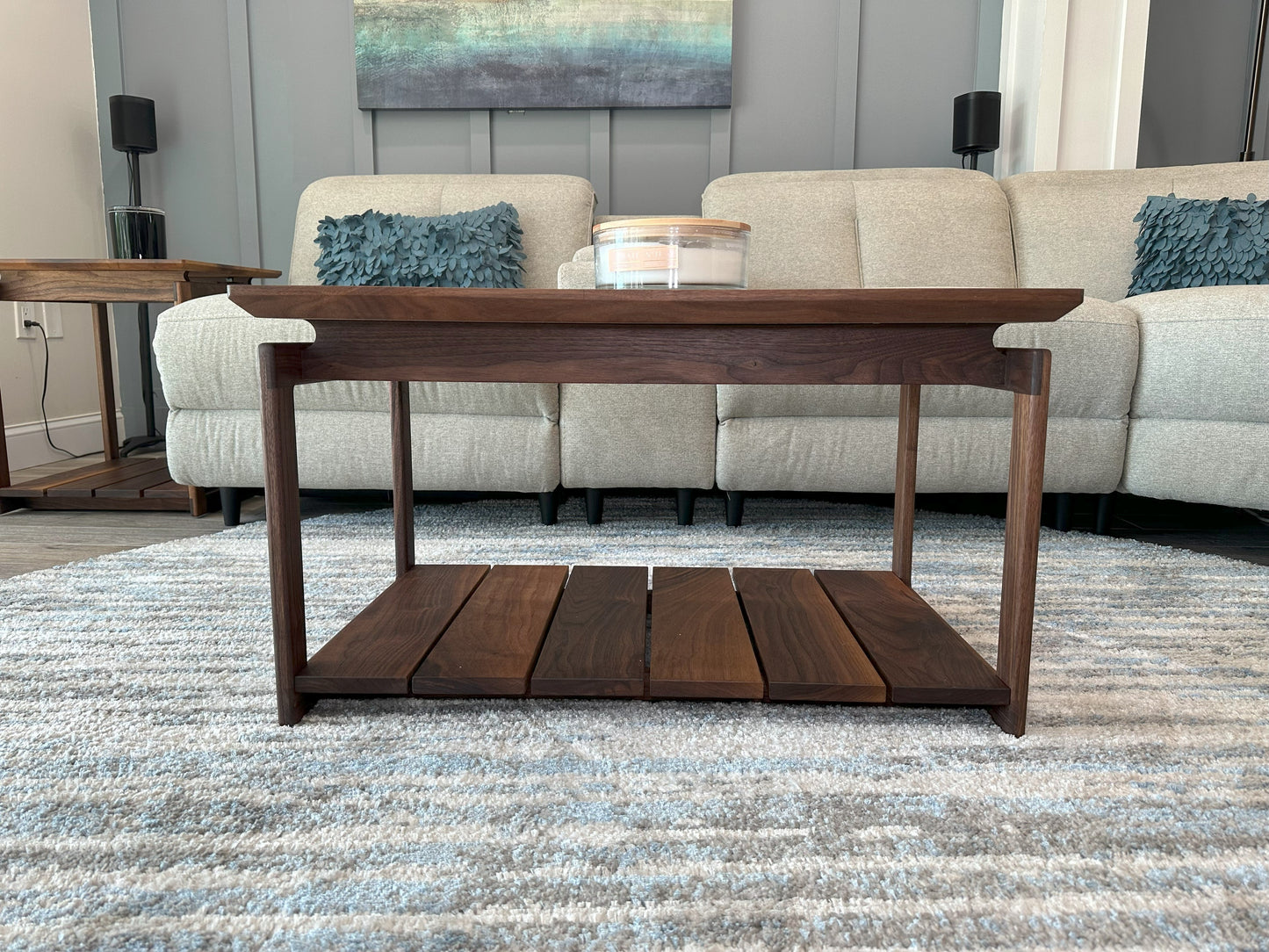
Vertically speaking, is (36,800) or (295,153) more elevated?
(295,153)

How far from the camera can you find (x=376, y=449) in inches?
74.2

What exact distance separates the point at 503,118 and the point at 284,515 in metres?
2.45

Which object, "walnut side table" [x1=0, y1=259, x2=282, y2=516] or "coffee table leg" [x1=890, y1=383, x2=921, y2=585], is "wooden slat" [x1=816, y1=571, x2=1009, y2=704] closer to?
"coffee table leg" [x1=890, y1=383, x2=921, y2=585]

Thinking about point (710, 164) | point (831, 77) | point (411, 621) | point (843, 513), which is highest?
point (831, 77)

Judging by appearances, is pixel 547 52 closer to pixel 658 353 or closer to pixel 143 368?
pixel 143 368

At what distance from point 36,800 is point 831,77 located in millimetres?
2975

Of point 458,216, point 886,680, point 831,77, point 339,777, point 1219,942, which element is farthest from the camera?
point 831,77

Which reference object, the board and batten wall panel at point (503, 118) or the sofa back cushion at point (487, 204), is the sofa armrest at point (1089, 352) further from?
the board and batten wall panel at point (503, 118)

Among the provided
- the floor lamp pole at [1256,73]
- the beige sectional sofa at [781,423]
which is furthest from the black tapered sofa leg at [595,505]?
the floor lamp pole at [1256,73]

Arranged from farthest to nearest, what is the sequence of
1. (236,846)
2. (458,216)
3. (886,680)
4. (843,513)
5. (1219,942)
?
(458,216)
(843,513)
(886,680)
(236,846)
(1219,942)

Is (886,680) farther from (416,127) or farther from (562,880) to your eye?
(416,127)

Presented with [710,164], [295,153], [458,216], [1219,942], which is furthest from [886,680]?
[295,153]

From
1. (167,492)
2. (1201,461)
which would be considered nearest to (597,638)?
(1201,461)

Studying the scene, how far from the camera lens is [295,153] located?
9.94ft
